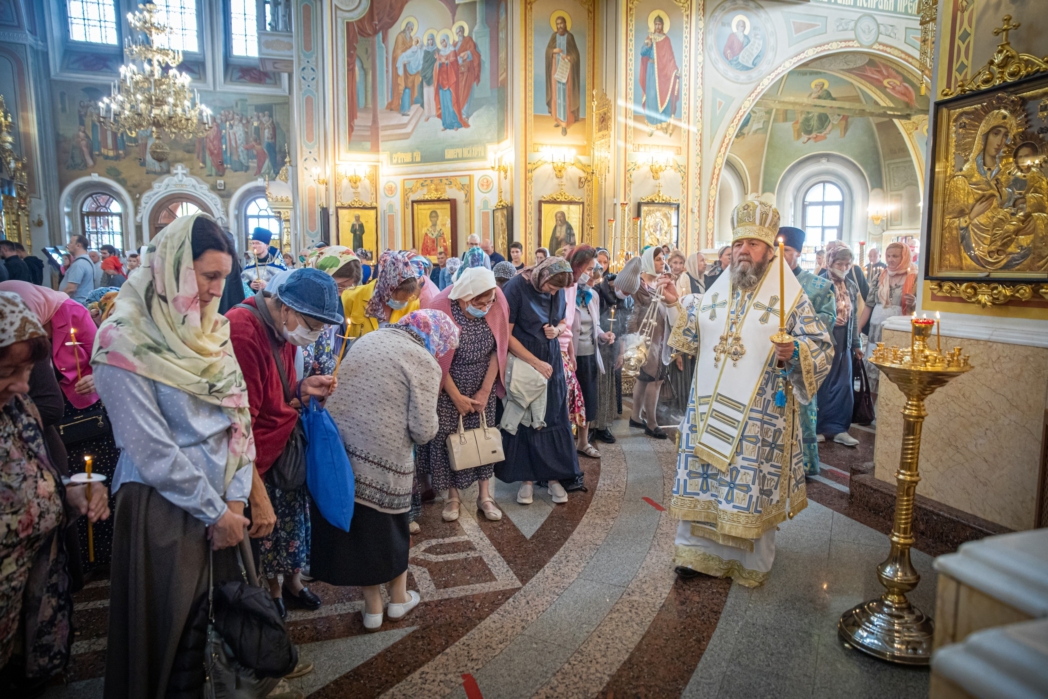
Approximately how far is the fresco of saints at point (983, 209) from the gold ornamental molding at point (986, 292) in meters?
0.10

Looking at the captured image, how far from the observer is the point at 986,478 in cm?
339

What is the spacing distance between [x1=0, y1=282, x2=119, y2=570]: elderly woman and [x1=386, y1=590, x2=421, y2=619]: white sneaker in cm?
149

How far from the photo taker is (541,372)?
4.24 m

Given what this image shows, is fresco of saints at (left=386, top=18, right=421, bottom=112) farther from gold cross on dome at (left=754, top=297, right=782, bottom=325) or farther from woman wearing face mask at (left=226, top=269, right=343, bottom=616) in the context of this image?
woman wearing face mask at (left=226, top=269, right=343, bottom=616)

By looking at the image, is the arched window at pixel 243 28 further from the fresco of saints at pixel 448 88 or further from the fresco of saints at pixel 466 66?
the fresco of saints at pixel 466 66

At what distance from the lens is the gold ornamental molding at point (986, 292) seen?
3209 mm

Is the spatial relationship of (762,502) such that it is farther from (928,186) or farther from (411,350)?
(928,186)

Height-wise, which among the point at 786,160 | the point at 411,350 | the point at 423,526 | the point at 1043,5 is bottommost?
the point at 423,526

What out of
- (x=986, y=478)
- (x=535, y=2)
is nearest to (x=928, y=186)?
(x=986, y=478)

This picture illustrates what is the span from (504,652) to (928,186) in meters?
3.48

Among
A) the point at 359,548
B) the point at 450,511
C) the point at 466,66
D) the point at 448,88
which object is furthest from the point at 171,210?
the point at 359,548

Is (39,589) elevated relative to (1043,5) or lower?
lower

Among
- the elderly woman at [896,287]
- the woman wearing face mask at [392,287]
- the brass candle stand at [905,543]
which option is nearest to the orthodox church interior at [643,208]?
the brass candle stand at [905,543]

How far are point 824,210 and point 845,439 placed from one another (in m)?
15.4
